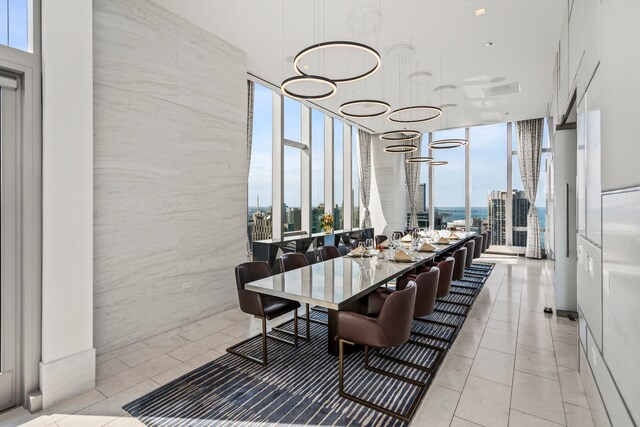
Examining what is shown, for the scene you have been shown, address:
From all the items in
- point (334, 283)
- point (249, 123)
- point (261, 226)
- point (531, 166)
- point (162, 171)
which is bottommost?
point (334, 283)

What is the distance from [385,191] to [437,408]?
337 inches

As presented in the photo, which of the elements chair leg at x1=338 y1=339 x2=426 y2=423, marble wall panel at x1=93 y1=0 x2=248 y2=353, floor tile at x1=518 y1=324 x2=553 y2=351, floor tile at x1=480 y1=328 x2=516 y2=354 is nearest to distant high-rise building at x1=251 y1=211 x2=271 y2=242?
marble wall panel at x1=93 y1=0 x2=248 y2=353

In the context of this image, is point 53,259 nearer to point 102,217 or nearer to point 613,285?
point 102,217

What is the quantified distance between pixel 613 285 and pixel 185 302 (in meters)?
4.07

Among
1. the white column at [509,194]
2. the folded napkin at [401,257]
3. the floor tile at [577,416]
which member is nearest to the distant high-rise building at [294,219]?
the folded napkin at [401,257]

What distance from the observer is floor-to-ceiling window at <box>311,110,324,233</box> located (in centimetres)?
757

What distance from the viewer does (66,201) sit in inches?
97.2

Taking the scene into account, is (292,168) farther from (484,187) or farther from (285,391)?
(484,187)

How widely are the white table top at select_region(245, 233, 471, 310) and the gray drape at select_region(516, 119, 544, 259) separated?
6.69m

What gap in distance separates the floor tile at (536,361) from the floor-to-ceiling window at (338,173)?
5738 millimetres

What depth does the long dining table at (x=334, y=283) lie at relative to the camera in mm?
2293

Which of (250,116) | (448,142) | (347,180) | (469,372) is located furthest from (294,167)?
(469,372)

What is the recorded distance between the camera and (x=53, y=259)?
240 centimetres

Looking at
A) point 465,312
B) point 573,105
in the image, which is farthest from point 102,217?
point 573,105
